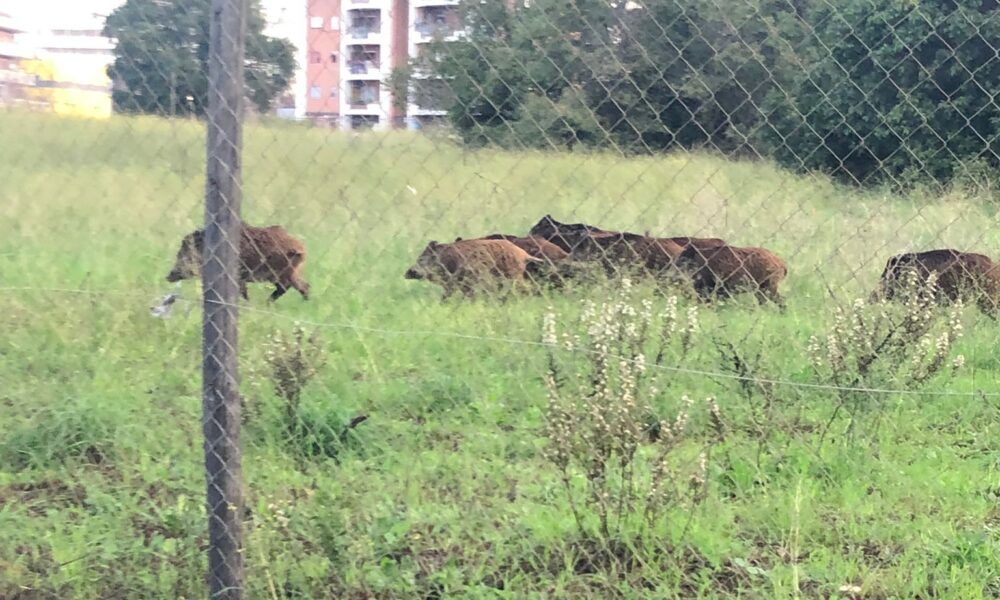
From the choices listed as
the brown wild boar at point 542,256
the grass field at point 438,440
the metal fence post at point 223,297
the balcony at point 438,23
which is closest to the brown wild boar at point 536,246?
the brown wild boar at point 542,256

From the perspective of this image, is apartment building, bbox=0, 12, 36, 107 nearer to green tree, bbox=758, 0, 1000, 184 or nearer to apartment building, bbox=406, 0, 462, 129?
apartment building, bbox=406, 0, 462, 129

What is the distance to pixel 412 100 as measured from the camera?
2.33m

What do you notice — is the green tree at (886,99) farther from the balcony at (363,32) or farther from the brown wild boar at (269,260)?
the brown wild boar at (269,260)

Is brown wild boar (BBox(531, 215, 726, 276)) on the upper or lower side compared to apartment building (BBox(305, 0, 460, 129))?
lower

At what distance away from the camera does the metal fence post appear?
81.1 inches

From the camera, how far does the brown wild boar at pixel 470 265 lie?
6387mm

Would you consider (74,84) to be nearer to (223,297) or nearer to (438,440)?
(223,297)

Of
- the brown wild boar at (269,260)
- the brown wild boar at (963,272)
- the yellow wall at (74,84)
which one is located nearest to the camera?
the yellow wall at (74,84)

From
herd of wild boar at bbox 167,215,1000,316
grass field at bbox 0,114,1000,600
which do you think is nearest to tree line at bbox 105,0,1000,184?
grass field at bbox 0,114,1000,600

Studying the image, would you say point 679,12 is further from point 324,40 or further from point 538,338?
point 538,338

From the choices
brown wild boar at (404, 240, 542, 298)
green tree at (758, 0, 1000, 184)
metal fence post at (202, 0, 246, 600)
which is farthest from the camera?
brown wild boar at (404, 240, 542, 298)

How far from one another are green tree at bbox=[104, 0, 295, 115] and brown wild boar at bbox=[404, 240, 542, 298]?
12.3 ft

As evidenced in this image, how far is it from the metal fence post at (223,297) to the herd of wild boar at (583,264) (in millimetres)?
3758

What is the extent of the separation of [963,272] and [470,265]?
11.2 ft
